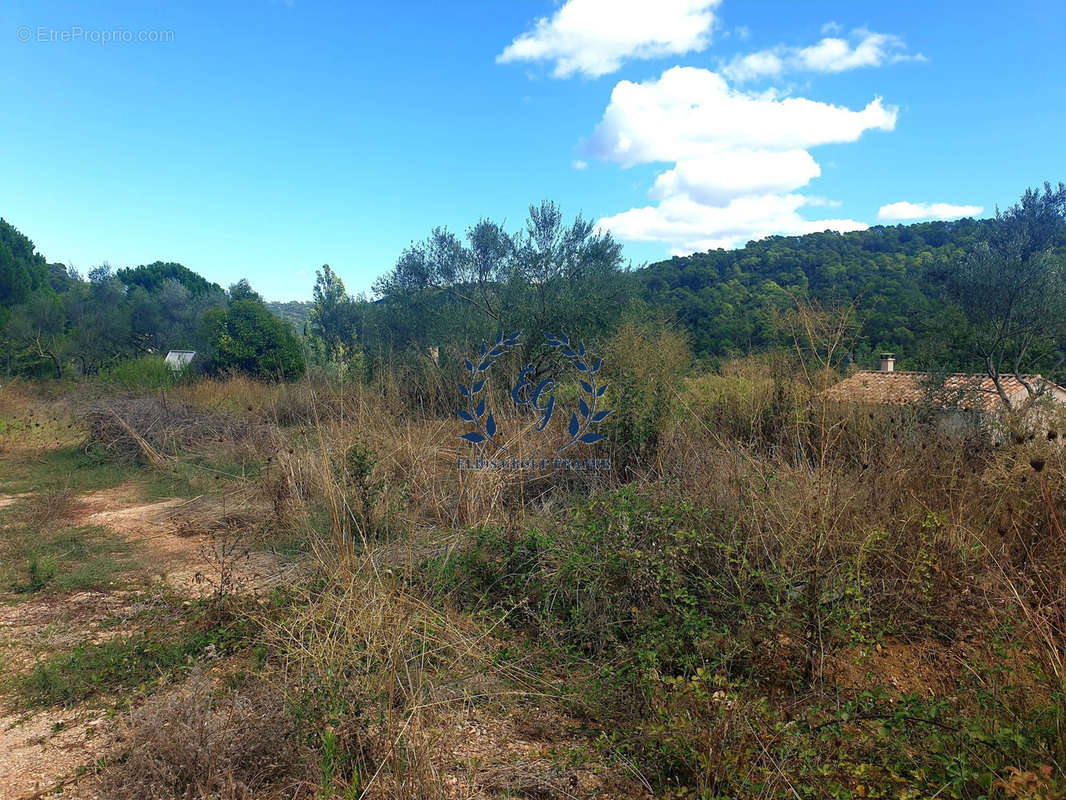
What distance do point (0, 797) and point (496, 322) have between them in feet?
29.3

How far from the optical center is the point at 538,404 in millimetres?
7199

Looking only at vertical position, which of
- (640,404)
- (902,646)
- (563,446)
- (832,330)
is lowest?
(902,646)

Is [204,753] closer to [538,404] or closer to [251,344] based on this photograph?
[538,404]

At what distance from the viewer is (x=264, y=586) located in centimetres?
383

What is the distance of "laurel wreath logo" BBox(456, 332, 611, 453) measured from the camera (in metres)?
5.99

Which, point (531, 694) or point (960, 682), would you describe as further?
point (531, 694)

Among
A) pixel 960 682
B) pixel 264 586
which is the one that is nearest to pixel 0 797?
pixel 264 586

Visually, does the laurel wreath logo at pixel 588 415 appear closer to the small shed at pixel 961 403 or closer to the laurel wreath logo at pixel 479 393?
the laurel wreath logo at pixel 479 393

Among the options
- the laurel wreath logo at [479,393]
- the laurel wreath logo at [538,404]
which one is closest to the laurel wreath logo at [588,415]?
the laurel wreath logo at [538,404]

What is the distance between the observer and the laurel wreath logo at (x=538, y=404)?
5988 mm

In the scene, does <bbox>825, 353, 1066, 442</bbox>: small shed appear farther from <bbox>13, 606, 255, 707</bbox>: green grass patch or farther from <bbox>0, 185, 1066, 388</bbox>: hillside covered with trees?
<bbox>13, 606, 255, 707</bbox>: green grass patch

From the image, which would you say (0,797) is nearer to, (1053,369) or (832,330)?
(832,330)

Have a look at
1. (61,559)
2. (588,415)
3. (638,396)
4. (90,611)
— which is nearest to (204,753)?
(90,611)

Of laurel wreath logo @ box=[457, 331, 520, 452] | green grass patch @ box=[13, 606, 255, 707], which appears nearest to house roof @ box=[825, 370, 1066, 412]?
laurel wreath logo @ box=[457, 331, 520, 452]
